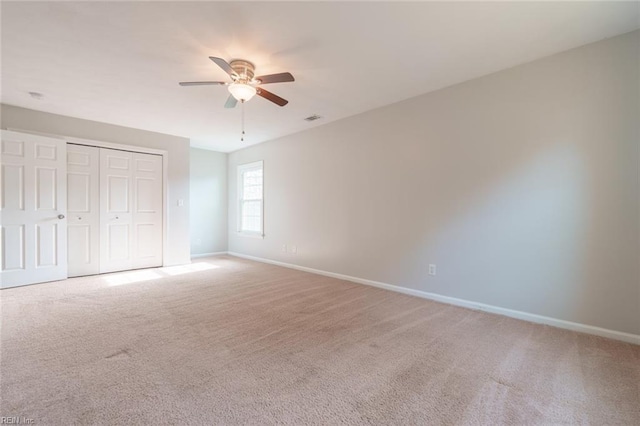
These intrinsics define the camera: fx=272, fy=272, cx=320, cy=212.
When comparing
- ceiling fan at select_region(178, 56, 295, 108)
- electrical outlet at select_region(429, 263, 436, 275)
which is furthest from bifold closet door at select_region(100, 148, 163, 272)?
electrical outlet at select_region(429, 263, 436, 275)

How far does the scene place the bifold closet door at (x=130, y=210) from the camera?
446 cm

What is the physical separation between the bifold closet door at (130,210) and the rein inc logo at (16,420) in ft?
12.0

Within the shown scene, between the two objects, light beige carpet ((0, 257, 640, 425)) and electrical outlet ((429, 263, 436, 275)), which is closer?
light beige carpet ((0, 257, 640, 425))

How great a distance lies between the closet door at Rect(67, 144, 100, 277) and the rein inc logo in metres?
3.56

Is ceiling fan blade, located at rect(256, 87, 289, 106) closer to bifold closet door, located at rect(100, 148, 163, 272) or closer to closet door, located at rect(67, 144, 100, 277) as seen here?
bifold closet door, located at rect(100, 148, 163, 272)

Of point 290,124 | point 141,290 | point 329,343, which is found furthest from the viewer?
point 290,124

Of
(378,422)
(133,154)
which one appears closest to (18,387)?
(378,422)

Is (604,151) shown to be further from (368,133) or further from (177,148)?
(177,148)

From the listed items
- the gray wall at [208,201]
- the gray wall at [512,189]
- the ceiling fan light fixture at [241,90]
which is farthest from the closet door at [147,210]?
the gray wall at [512,189]

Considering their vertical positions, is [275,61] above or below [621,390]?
above

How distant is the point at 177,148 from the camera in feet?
17.1

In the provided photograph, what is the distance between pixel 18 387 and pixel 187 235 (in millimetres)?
→ 3906

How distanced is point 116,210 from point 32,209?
0.98 metres

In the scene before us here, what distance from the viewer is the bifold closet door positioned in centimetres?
446
